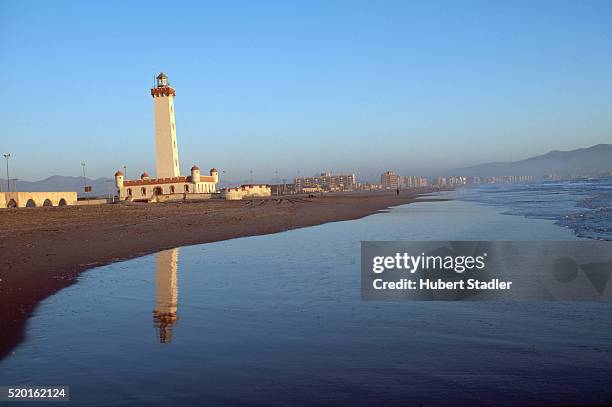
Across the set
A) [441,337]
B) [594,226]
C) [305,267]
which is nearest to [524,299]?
[441,337]

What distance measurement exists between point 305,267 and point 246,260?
243cm

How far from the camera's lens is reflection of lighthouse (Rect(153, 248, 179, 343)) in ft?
25.0

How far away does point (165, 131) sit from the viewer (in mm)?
72000

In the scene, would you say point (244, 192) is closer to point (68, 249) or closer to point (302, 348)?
point (68, 249)

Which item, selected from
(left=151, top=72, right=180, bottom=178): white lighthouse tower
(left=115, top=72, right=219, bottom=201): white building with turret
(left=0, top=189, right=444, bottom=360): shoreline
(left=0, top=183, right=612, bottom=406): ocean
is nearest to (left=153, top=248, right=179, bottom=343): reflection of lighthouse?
(left=0, top=183, right=612, bottom=406): ocean

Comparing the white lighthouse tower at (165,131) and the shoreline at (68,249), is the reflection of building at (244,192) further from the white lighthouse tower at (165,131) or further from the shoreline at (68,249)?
the shoreline at (68,249)

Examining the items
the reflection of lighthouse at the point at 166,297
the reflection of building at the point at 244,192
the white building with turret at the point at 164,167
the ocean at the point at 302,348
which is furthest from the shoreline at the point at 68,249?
the reflection of building at the point at 244,192

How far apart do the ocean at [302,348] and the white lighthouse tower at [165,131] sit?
208ft

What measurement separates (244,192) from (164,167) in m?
16.5

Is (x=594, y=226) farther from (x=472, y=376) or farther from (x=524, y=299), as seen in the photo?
(x=472, y=376)

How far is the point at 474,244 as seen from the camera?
16422mm

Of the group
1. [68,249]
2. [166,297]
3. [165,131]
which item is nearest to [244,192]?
[165,131]

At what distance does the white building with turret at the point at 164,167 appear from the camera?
71312 millimetres

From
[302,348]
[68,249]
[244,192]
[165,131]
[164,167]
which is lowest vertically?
[302,348]
